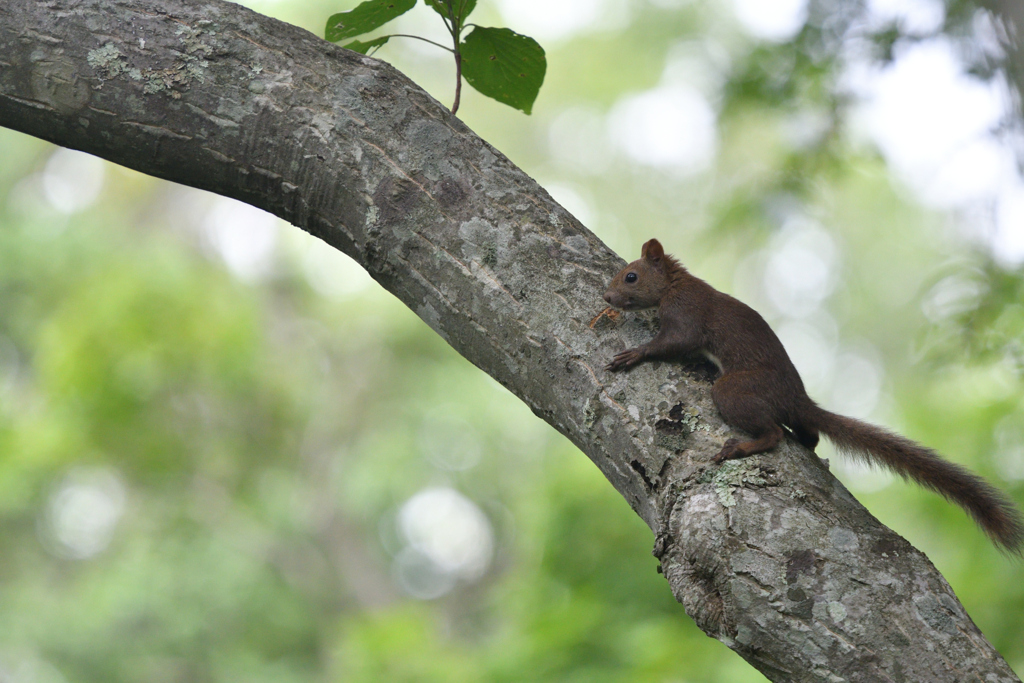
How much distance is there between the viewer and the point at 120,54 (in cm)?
157

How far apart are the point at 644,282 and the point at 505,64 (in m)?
0.66

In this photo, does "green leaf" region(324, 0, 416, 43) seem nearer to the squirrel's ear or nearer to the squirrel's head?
the squirrel's head

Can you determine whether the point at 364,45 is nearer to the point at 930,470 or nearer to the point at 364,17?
the point at 364,17

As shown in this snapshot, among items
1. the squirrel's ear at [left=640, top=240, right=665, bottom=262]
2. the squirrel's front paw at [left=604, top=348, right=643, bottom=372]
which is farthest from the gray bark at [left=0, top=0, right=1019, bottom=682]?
the squirrel's ear at [left=640, top=240, right=665, bottom=262]

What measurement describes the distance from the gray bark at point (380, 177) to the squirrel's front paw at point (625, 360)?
0.02 m

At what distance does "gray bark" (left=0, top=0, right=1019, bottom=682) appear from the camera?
145 cm

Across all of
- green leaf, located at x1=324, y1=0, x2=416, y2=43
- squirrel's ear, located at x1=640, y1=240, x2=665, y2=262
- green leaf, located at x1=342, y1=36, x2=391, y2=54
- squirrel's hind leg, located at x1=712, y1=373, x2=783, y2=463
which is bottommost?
squirrel's hind leg, located at x1=712, y1=373, x2=783, y2=463

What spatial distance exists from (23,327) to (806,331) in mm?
14070

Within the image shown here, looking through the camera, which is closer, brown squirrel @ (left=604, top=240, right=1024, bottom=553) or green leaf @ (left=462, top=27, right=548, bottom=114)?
brown squirrel @ (left=604, top=240, right=1024, bottom=553)

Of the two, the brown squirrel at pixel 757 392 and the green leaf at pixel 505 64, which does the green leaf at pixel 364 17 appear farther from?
the brown squirrel at pixel 757 392

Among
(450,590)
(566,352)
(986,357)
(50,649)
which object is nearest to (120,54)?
(566,352)

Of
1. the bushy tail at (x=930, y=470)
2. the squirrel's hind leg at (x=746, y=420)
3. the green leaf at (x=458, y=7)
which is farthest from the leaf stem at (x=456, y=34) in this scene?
the bushy tail at (x=930, y=470)

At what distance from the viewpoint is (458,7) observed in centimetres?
182

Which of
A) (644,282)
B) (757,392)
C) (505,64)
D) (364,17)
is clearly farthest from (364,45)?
(757,392)
